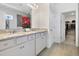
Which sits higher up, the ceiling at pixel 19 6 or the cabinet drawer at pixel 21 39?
the ceiling at pixel 19 6

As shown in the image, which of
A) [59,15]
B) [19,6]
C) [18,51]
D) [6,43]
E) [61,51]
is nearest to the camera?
[6,43]

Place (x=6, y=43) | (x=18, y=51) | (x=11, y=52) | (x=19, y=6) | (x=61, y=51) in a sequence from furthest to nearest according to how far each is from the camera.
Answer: (x=61, y=51) → (x=19, y=6) → (x=18, y=51) → (x=11, y=52) → (x=6, y=43)

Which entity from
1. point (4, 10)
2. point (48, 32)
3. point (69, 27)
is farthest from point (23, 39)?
point (69, 27)

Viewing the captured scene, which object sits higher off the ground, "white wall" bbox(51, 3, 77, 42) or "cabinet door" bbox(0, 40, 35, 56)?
"white wall" bbox(51, 3, 77, 42)

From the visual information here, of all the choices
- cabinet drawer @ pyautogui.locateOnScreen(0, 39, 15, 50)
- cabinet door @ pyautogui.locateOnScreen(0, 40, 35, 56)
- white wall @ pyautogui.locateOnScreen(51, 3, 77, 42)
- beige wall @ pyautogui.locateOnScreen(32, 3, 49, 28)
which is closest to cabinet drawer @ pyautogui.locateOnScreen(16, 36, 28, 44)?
cabinet door @ pyautogui.locateOnScreen(0, 40, 35, 56)

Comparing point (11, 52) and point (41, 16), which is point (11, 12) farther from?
point (41, 16)

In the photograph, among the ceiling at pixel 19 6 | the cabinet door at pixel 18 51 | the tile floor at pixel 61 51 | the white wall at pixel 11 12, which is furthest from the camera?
the tile floor at pixel 61 51

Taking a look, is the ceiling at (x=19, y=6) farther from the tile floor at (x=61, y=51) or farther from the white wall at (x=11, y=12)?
the tile floor at (x=61, y=51)

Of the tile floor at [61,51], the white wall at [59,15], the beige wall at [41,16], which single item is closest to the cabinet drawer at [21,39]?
the tile floor at [61,51]

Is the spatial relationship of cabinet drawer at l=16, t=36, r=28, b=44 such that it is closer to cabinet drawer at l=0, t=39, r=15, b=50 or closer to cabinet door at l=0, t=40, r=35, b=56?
cabinet door at l=0, t=40, r=35, b=56

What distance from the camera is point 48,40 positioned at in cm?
530

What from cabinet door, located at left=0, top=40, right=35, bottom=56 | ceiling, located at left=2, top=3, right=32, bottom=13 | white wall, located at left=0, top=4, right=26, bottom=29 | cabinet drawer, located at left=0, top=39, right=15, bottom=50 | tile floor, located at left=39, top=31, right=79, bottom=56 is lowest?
tile floor, located at left=39, top=31, right=79, bottom=56

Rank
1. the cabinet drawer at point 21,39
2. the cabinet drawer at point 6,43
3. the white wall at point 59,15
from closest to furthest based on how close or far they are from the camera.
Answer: the cabinet drawer at point 6,43 → the cabinet drawer at point 21,39 → the white wall at point 59,15

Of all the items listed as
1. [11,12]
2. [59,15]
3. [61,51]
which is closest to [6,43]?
[11,12]
